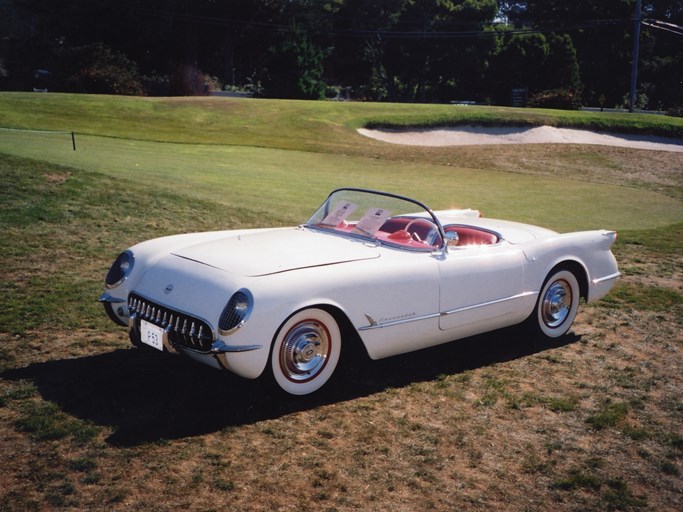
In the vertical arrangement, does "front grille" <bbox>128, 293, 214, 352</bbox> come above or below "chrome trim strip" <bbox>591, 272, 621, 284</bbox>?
above

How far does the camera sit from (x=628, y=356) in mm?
6812

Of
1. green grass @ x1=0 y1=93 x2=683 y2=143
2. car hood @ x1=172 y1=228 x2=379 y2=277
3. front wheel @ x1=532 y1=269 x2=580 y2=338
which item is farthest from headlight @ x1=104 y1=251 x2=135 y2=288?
green grass @ x1=0 y1=93 x2=683 y2=143

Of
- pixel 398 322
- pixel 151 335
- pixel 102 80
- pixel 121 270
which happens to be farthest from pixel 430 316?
pixel 102 80

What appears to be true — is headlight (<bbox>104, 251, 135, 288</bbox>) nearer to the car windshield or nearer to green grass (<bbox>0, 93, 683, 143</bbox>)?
the car windshield

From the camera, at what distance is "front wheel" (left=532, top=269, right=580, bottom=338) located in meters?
7.00

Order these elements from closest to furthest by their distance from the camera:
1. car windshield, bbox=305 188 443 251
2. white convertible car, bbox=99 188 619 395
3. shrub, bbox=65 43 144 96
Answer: white convertible car, bbox=99 188 619 395 → car windshield, bbox=305 188 443 251 → shrub, bbox=65 43 144 96

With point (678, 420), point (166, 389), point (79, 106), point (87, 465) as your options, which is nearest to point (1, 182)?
point (166, 389)

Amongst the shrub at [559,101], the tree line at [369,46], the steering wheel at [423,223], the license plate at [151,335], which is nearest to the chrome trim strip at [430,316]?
the steering wheel at [423,223]

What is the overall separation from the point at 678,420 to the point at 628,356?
4.87 feet

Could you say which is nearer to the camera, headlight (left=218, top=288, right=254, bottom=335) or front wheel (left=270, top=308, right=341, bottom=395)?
headlight (left=218, top=288, right=254, bottom=335)

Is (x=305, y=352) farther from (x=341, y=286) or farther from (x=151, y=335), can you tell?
(x=151, y=335)

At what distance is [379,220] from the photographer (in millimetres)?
6367

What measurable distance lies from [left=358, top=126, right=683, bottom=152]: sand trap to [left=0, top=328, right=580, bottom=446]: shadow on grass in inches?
→ 924

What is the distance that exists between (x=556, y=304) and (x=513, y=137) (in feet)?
82.5
